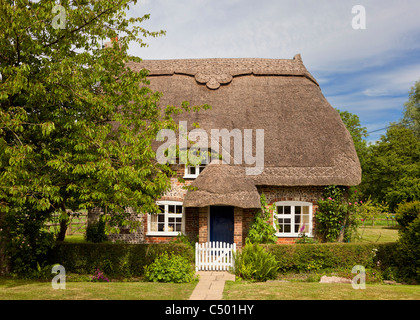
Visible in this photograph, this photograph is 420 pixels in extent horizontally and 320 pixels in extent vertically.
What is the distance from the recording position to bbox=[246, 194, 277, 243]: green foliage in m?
15.2

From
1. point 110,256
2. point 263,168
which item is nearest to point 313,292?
point 110,256

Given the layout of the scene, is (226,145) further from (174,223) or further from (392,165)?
(392,165)

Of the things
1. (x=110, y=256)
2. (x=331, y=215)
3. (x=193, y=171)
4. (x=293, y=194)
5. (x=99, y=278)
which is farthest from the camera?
(x=193, y=171)

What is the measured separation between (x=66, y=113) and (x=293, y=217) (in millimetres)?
10628

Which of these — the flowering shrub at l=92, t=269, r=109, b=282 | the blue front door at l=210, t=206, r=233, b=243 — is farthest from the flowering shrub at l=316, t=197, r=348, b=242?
the flowering shrub at l=92, t=269, r=109, b=282

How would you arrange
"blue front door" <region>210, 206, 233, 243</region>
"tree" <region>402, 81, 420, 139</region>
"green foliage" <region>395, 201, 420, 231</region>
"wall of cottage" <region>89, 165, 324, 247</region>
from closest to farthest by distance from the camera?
"green foliage" <region>395, 201, 420, 231</region> → "blue front door" <region>210, 206, 233, 243</region> → "wall of cottage" <region>89, 165, 324, 247</region> → "tree" <region>402, 81, 420, 139</region>

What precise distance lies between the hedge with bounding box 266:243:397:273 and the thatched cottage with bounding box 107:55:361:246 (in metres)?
2.11

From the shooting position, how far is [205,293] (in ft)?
33.1

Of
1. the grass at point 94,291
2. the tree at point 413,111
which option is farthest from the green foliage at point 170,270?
the tree at point 413,111

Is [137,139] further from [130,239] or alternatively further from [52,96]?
[130,239]

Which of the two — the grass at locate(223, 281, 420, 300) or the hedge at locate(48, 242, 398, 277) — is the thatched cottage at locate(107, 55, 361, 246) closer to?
the hedge at locate(48, 242, 398, 277)

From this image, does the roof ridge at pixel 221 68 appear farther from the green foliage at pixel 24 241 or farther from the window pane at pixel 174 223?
the green foliage at pixel 24 241

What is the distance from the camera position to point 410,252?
474 inches

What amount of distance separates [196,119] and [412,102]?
1452 inches
